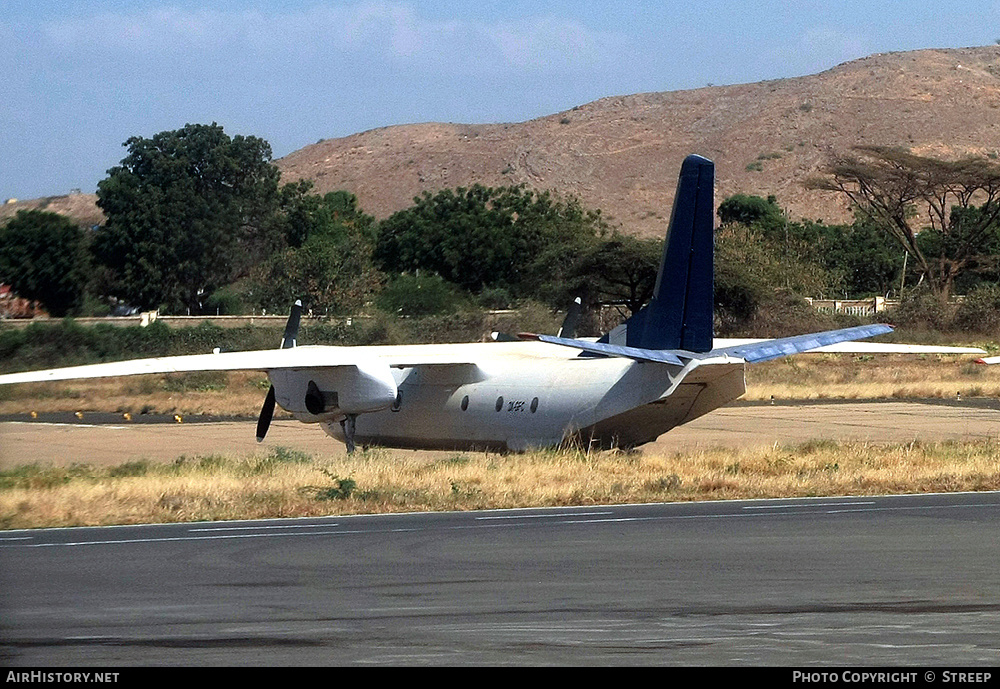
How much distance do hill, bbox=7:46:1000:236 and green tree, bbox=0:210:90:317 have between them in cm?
8809

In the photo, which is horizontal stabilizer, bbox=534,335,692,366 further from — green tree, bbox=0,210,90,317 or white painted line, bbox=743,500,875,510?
green tree, bbox=0,210,90,317

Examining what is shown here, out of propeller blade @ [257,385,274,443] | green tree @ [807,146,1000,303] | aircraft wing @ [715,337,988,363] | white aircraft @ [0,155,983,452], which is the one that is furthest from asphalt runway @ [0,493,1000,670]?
green tree @ [807,146,1000,303]

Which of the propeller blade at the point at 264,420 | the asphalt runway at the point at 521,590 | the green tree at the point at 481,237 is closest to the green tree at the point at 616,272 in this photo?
the green tree at the point at 481,237

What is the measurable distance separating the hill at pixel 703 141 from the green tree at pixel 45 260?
88089mm

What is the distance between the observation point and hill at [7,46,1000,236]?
524 ft

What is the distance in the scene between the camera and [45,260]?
59.7 metres

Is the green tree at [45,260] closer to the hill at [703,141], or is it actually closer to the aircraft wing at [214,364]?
the aircraft wing at [214,364]

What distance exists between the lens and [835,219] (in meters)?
150

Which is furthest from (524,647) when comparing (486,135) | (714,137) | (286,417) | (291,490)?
(486,135)

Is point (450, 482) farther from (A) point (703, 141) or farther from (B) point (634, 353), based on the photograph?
(A) point (703, 141)

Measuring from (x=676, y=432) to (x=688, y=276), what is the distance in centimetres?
1392

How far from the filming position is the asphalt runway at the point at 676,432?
Answer: 34906 mm
